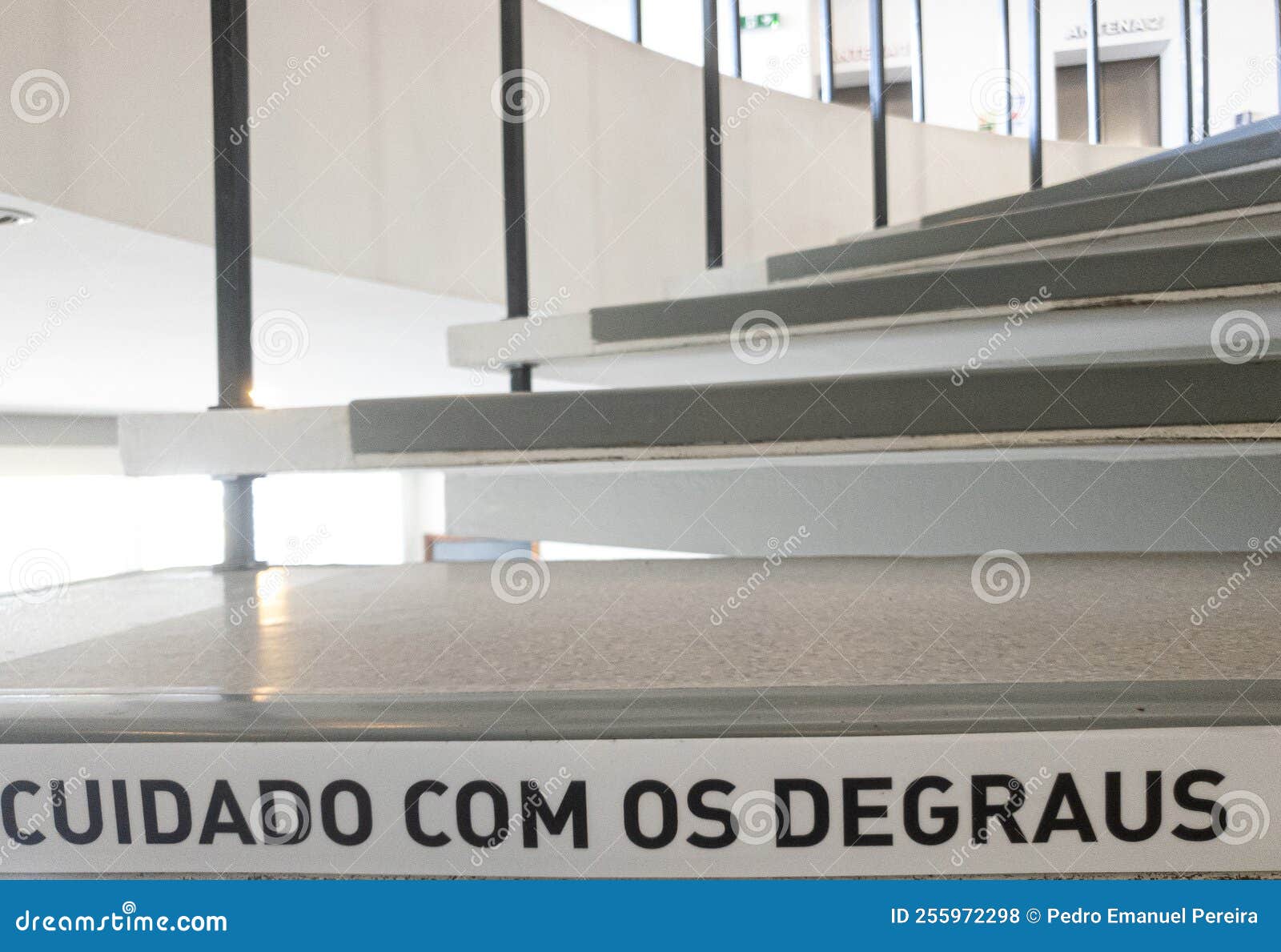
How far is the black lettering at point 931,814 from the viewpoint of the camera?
492 millimetres

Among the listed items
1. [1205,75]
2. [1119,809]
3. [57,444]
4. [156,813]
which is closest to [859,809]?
[1119,809]

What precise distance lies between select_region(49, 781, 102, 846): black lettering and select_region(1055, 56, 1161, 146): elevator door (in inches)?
293

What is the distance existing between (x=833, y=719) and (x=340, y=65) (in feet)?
6.34


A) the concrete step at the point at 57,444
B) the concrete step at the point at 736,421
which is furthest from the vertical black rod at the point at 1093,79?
the concrete step at the point at 57,444

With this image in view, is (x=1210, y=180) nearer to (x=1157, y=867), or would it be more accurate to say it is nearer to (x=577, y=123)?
(x=1157, y=867)

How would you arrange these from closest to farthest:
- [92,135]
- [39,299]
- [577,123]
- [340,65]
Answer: [92,135] < [340,65] < [39,299] < [577,123]

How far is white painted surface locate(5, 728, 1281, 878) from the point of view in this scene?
1.59 ft

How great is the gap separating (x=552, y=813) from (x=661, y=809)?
6 cm

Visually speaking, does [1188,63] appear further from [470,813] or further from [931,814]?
[470,813]

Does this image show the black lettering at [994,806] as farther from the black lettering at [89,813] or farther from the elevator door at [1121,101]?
the elevator door at [1121,101]

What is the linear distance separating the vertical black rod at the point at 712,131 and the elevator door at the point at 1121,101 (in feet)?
19.4

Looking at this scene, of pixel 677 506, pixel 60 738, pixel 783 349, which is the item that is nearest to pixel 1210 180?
pixel 783 349

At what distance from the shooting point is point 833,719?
503mm

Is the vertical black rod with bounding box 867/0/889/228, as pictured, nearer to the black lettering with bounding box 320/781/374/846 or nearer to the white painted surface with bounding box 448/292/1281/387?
the white painted surface with bounding box 448/292/1281/387
